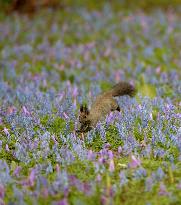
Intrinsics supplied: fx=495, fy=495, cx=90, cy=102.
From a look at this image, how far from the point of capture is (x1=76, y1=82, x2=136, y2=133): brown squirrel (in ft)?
19.5

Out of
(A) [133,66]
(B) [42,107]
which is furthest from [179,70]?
(B) [42,107]

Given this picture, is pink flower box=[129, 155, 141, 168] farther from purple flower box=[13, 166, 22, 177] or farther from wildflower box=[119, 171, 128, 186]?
purple flower box=[13, 166, 22, 177]

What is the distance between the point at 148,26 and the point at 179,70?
3.44 metres

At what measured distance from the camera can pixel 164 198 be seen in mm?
4375

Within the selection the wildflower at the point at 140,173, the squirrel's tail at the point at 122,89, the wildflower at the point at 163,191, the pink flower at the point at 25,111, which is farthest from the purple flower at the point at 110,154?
the squirrel's tail at the point at 122,89

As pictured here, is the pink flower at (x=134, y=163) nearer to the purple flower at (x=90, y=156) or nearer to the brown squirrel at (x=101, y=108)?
the purple flower at (x=90, y=156)

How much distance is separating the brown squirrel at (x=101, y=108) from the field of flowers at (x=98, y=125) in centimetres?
14

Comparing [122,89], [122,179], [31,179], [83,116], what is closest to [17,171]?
[31,179]

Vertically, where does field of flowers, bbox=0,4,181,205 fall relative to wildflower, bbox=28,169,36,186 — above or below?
above

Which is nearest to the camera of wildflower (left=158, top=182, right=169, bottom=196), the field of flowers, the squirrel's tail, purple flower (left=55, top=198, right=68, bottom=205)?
purple flower (left=55, top=198, right=68, bottom=205)

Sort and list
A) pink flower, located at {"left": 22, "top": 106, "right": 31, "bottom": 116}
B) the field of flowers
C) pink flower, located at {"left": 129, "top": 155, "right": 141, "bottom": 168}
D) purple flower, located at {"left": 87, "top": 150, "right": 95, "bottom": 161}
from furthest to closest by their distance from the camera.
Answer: pink flower, located at {"left": 22, "top": 106, "right": 31, "bottom": 116} → purple flower, located at {"left": 87, "top": 150, "right": 95, "bottom": 161} → pink flower, located at {"left": 129, "top": 155, "right": 141, "bottom": 168} → the field of flowers

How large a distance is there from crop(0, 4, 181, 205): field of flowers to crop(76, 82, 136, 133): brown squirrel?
140mm

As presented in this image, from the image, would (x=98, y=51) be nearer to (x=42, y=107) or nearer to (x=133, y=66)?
(x=133, y=66)

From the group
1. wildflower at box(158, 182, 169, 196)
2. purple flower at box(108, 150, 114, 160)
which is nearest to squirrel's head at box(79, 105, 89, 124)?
purple flower at box(108, 150, 114, 160)
